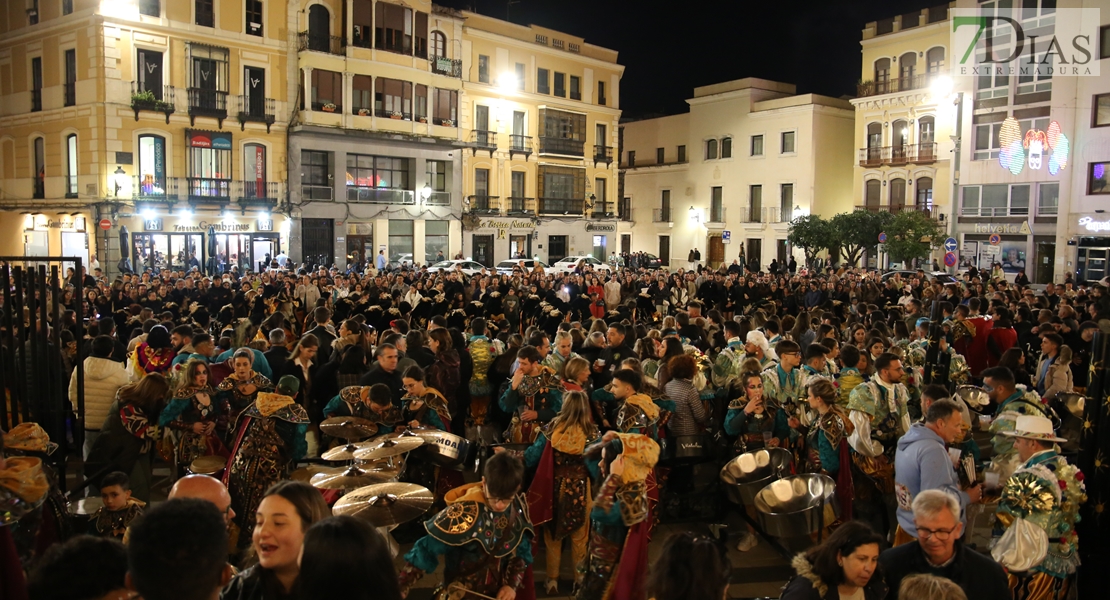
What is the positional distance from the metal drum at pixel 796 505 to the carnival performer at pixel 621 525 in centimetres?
103

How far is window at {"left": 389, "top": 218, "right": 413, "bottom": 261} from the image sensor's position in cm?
3688

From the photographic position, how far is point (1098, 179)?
106 ft

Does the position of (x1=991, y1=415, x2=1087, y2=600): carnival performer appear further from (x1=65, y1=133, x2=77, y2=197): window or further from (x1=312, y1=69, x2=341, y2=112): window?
(x1=312, y1=69, x2=341, y2=112): window

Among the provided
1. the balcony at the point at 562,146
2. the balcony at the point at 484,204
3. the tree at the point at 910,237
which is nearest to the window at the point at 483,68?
the balcony at the point at 562,146

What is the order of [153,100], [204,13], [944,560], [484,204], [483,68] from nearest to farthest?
[944,560]
[153,100]
[204,13]
[483,68]
[484,204]

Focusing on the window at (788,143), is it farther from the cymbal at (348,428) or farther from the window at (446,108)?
the cymbal at (348,428)

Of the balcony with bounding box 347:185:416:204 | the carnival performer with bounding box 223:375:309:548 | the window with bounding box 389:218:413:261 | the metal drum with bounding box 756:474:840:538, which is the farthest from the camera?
the window with bounding box 389:218:413:261

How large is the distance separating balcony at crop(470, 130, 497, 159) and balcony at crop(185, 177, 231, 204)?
Result: 12694 mm

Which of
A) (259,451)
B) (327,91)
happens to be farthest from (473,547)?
(327,91)

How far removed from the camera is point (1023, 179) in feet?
115

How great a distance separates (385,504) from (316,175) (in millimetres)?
31871

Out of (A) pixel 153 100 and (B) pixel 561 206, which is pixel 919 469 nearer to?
(A) pixel 153 100

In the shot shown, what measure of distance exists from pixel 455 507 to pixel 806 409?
3.69 metres

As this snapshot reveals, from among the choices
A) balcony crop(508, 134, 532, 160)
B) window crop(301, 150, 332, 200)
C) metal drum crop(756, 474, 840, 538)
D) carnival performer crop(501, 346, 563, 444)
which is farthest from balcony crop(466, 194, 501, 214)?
metal drum crop(756, 474, 840, 538)
